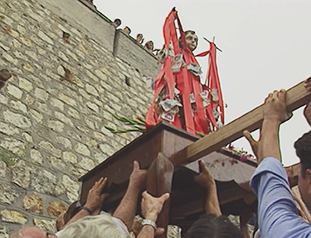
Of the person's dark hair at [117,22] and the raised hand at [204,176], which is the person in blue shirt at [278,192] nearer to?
the raised hand at [204,176]

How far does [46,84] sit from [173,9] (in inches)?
83.6

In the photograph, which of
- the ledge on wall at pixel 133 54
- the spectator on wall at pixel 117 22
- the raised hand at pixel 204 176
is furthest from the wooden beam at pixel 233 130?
the spectator on wall at pixel 117 22

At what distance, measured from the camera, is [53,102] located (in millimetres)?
4629

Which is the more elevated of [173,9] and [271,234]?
[173,9]

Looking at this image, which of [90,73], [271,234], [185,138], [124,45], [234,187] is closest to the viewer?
[271,234]

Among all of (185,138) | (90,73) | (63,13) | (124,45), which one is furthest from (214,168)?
(124,45)

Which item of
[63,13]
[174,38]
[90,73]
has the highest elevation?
[63,13]

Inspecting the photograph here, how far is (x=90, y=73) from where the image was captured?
5.38 m

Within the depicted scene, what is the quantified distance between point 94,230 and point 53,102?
366 cm

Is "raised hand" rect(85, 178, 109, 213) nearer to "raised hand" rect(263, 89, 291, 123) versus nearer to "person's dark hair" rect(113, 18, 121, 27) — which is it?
"raised hand" rect(263, 89, 291, 123)

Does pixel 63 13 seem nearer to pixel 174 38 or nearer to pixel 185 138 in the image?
pixel 174 38

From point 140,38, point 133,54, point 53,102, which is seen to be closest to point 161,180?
point 53,102

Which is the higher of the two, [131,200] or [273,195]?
[131,200]

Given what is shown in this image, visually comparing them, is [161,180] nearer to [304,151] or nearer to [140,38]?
[304,151]
